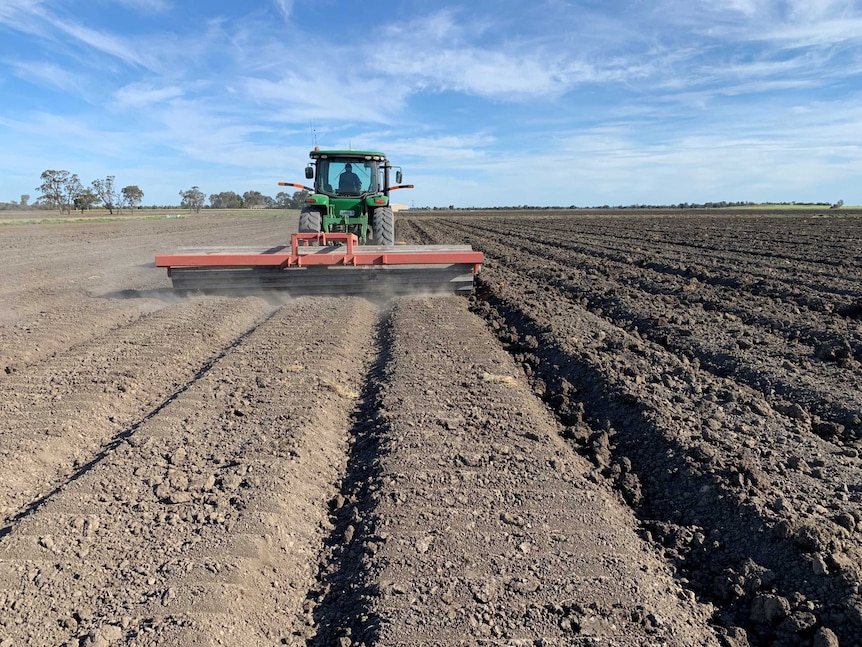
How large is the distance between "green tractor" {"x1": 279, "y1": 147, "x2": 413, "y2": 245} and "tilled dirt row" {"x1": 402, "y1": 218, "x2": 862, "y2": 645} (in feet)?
15.2

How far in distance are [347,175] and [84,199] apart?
69.8 meters

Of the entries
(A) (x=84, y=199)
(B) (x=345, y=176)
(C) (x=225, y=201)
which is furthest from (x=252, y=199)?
(B) (x=345, y=176)

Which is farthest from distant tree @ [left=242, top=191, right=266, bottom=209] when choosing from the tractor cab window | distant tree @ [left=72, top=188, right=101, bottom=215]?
the tractor cab window

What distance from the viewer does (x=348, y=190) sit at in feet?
38.1

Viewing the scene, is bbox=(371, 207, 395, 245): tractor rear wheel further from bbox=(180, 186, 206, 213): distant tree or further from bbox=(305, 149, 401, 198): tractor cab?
bbox=(180, 186, 206, 213): distant tree

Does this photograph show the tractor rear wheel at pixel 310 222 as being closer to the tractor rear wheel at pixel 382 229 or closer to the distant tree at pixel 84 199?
the tractor rear wheel at pixel 382 229

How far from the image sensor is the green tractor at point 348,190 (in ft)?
37.2

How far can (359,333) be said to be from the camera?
728 centimetres

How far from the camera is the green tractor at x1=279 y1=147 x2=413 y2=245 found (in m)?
11.3

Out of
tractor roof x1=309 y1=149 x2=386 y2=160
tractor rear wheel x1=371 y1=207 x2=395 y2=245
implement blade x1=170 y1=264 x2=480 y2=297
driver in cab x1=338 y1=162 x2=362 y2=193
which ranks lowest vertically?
implement blade x1=170 y1=264 x2=480 y2=297

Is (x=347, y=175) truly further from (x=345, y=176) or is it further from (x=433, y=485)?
(x=433, y=485)

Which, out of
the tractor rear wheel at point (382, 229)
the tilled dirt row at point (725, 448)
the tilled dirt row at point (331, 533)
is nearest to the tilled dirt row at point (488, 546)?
the tilled dirt row at point (331, 533)

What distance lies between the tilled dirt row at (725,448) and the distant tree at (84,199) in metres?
74.4

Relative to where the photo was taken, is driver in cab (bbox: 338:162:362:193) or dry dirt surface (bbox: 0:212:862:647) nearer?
Result: dry dirt surface (bbox: 0:212:862:647)
